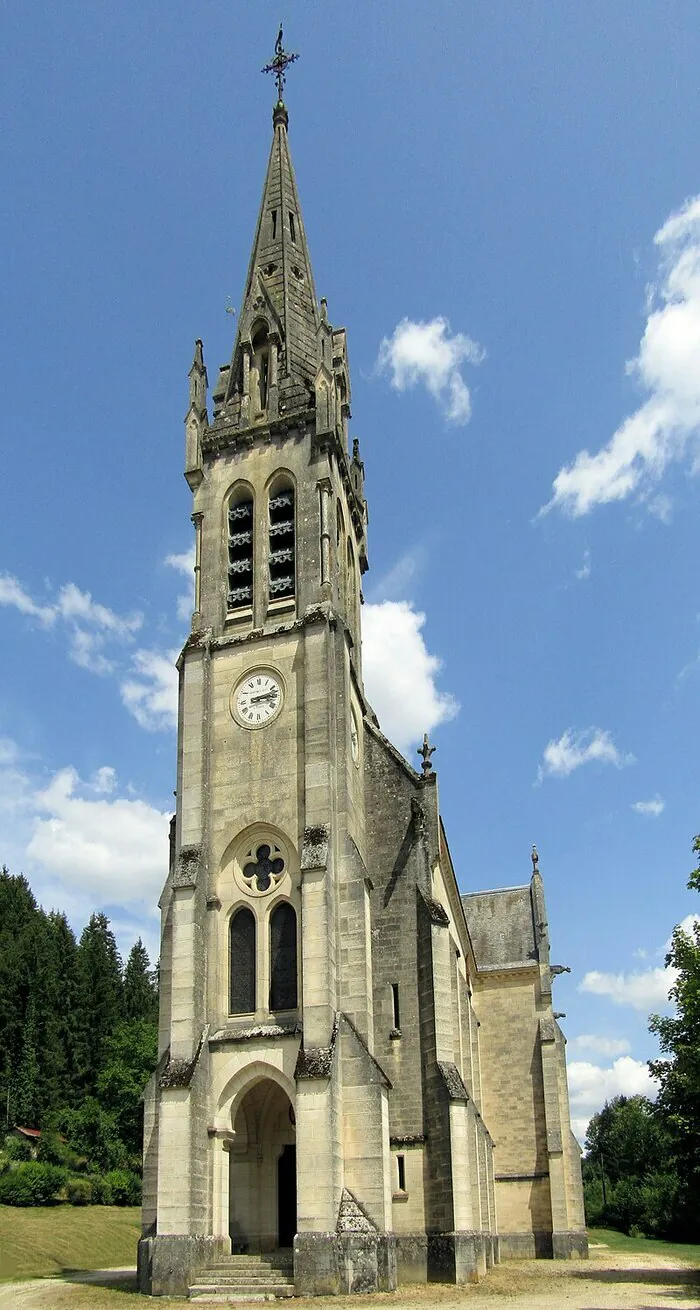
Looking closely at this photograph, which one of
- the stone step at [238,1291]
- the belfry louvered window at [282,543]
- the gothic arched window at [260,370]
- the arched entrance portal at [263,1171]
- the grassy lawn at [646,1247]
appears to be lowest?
the grassy lawn at [646,1247]

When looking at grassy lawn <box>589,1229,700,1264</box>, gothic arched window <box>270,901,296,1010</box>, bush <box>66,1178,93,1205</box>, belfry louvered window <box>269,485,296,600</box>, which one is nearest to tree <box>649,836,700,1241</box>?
grassy lawn <box>589,1229,700,1264</box>

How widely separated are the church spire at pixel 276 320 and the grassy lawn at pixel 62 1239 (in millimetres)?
27313

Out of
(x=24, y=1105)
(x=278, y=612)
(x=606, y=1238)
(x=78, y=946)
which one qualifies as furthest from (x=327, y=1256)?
(x=78, y=946)

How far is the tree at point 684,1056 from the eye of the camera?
19.8 metres

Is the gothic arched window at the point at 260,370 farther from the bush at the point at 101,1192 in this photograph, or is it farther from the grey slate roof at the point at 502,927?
the bush at the point at 101,1192

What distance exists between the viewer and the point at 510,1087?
1619 inches

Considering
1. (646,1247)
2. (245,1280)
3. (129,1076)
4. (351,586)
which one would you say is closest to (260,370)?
(351,586)

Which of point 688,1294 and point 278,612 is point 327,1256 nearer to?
point 688,1294

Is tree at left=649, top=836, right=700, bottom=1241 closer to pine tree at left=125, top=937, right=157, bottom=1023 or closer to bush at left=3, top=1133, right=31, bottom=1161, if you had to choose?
bush at left=3, top=1133, right=31, bottom=1161

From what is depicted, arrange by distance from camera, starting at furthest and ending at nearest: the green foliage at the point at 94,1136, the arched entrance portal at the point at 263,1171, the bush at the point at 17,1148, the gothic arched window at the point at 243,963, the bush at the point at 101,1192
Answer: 1. the green foliage at the point at 94,1136
2. the bush at the point at 17,1148
3. the bush at the point at 101,1192
4. the gothic arched window at the point at 243,963
5. the arched entrance portal at the point at 263,1171

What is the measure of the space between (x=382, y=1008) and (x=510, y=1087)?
16.2 metres

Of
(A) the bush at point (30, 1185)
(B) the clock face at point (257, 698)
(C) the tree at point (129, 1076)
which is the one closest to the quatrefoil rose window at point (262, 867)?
(B) the clock face at point (257, 698)

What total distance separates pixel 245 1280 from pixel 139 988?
196 ft

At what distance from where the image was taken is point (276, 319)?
3691cm
